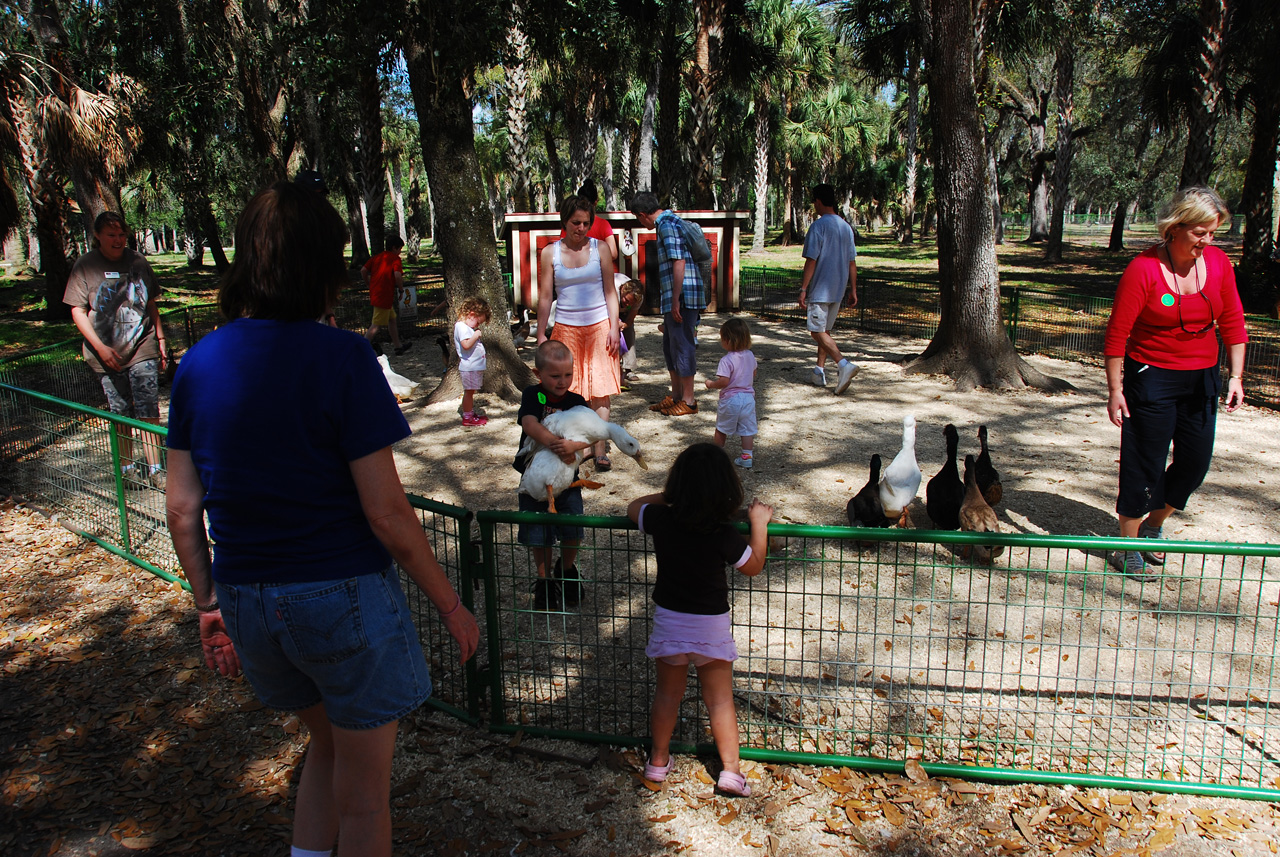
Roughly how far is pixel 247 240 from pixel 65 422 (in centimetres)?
487

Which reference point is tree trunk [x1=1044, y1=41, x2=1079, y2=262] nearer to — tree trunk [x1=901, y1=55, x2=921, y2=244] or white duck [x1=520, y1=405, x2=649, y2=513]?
tree trunk [x1=901, y1=55, x2=921, y2=244]

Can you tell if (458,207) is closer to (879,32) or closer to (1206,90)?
(1206,90)

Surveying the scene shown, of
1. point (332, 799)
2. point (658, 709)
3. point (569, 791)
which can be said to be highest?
point (332, 799)

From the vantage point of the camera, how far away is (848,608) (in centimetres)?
445

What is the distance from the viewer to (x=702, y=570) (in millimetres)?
2846

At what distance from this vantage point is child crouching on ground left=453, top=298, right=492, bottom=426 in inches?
311

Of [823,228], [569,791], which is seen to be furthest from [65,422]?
[823,228]

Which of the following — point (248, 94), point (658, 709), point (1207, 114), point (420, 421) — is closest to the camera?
point (658, 709)

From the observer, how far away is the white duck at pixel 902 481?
4.81 m

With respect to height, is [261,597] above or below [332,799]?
above

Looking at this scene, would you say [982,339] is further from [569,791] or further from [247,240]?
[247,240]

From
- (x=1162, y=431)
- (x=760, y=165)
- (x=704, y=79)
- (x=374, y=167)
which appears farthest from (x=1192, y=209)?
(x=760, y=165)

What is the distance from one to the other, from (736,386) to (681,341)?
5.25 feet

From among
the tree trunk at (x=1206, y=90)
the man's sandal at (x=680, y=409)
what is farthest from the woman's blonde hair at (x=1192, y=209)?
the tree trunk at (x=1206, y=90)
